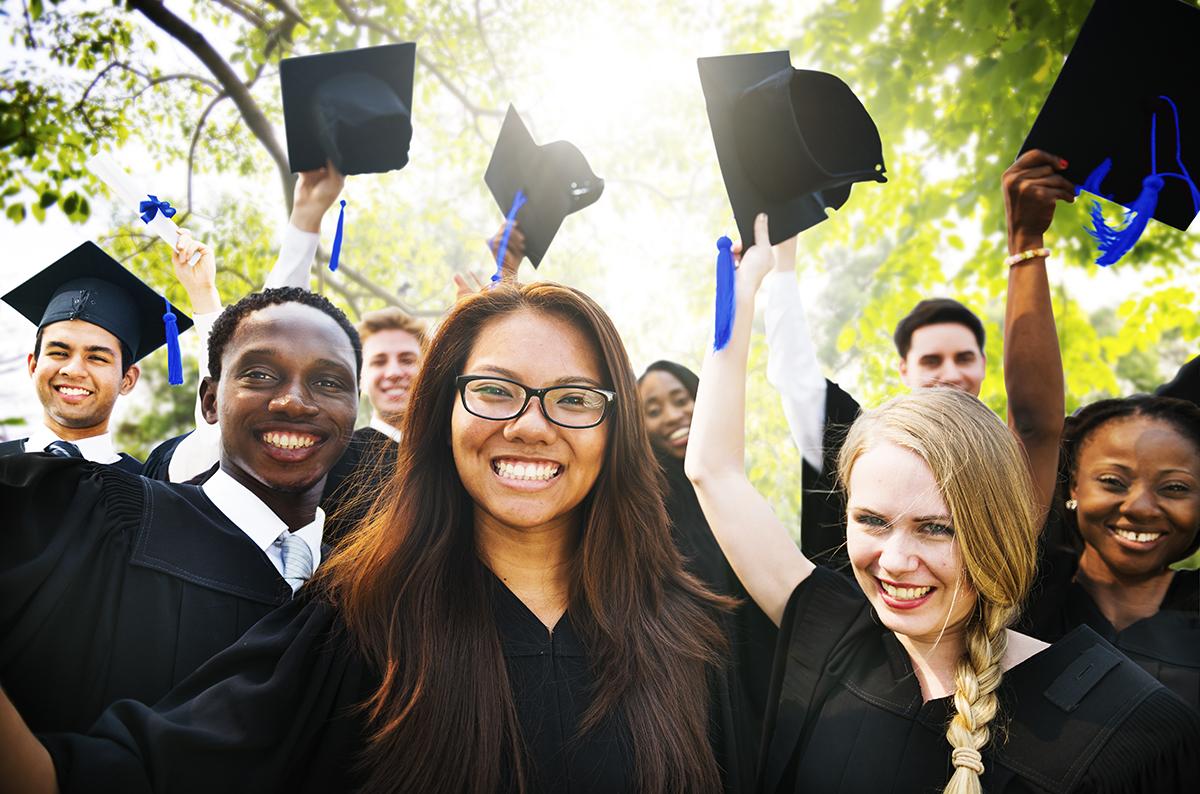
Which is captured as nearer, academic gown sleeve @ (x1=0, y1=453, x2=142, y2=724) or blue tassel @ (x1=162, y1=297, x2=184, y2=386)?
academic gown sleeve @ (x1=0, y1=453, x2=142, y2=724)

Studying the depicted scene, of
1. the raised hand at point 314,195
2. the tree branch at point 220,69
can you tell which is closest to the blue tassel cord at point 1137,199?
the raised hand at point 314,195

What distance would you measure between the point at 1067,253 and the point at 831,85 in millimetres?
3402

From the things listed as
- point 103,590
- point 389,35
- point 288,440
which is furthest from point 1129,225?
point 389,35

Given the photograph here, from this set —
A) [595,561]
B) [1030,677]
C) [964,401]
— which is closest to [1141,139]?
[964,401]

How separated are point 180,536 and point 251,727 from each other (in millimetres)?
678

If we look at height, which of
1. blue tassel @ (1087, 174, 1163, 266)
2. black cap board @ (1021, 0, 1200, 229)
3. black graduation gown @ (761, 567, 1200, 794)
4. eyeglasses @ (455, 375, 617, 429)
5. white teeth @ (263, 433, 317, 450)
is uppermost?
black cap board @ (1021, 0, 1200, 229)

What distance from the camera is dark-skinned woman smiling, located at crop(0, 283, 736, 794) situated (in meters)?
1.89

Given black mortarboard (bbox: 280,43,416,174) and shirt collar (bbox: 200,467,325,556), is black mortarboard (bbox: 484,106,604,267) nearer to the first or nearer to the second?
black mortarboard (bbox: 280,43,416,174)

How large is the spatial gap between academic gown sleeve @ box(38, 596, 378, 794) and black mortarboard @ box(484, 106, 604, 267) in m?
2.18

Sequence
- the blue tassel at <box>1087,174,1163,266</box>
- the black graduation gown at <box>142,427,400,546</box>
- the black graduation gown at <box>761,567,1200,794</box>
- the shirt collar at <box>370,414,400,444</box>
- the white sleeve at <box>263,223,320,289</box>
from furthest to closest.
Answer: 1. the shirt collar at <box>370,414,400,444</box>
2. the white sleeve at <box>263,223,320,289</box>
3. the black graduation gown at <box>142,427,400,546</box>
4. the blue tassel at <box>1087,174,1163,266</box>
5. the black graduation gown at <box>761,567,1200,794</box>

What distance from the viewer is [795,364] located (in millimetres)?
3344

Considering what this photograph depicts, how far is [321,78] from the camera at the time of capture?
3594 millimetres

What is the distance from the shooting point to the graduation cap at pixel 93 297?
3342 millimetres

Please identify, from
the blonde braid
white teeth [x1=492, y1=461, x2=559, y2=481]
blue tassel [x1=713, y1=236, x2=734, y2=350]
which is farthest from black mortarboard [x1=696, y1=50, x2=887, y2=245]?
the blonde braid
